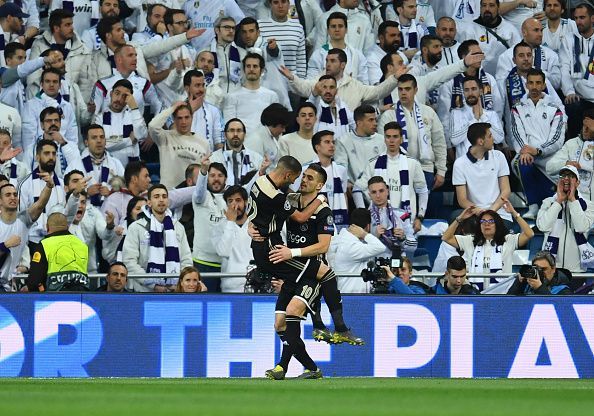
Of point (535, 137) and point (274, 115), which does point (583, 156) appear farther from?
point (274, 115)

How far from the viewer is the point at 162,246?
60.1 feet

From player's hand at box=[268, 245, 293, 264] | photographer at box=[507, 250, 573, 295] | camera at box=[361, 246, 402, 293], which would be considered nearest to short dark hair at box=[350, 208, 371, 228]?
camera at box=[361, 246, 402, 293]

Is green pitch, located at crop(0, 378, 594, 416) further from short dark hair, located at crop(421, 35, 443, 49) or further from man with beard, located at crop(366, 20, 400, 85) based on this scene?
short dark hair, located at crop(421, 35, 443, 49)

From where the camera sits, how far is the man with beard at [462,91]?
2167 centimetres

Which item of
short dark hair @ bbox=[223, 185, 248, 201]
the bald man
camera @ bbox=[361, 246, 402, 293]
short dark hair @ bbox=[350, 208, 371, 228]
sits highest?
the bald man

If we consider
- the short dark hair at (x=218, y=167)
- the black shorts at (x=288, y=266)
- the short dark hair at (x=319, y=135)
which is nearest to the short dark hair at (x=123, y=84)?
the short dark hair at (x=218, y=167)

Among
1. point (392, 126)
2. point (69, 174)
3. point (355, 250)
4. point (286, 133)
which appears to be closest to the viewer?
point (355, 250)

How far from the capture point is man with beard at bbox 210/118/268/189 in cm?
1956

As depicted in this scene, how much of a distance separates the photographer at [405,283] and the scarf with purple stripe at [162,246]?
2747 millimetres

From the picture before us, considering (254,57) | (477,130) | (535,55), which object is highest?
(535,55)

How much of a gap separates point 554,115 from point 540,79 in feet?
1.83

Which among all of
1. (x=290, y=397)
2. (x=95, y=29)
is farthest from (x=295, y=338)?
(x=95, y=29)

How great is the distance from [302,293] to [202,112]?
6.13 meters

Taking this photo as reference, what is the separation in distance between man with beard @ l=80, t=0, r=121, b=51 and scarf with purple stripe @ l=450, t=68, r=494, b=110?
498cm
